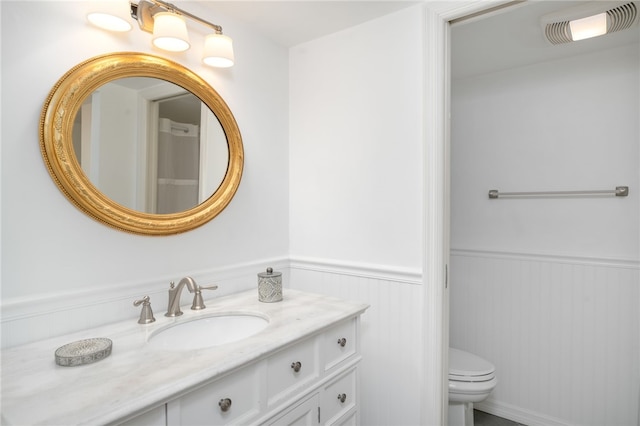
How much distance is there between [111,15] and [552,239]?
2.50 meters

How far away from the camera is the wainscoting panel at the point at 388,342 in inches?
68.4

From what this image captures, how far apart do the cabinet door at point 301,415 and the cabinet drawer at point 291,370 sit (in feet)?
0.19

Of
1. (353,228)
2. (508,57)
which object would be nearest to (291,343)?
(353,228)

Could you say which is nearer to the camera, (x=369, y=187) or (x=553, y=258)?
(x=369, y=187)

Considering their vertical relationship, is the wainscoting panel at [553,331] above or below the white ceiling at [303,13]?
below

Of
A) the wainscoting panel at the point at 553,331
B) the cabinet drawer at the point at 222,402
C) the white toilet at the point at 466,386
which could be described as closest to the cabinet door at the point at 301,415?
the cabinet drawer at the point at 222,402

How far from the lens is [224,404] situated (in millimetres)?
1043

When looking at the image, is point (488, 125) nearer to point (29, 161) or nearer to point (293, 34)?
point (293, 34)

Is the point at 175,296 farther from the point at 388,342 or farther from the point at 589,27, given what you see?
the point at 589,27

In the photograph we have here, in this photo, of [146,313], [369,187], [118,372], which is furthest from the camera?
[369,187]

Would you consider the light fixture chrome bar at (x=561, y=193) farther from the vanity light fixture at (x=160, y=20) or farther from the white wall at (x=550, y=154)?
the vanity light fixture at (x=160, y=20)

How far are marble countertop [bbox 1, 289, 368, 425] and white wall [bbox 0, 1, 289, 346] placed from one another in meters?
0.13

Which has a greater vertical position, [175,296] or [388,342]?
[175,296]

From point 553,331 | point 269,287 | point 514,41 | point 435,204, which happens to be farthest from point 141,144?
point 553,331
